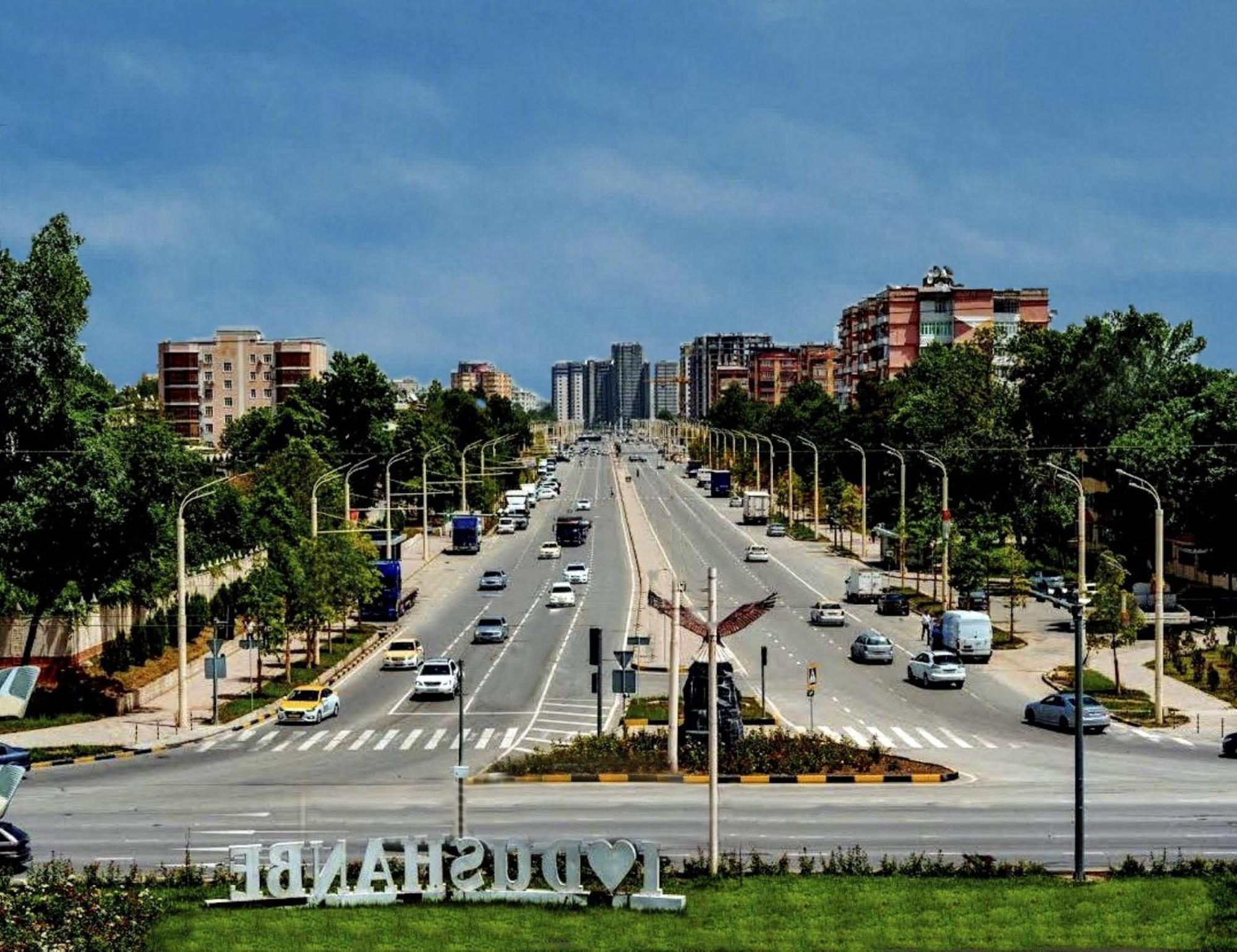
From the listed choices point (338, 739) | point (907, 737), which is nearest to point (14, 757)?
point (338, 739)

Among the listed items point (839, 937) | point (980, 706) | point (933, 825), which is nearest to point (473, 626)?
point (980, 706)

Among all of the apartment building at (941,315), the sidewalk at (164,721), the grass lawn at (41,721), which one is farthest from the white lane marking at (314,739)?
the apartment building at (941,315)

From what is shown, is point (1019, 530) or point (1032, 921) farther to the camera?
point (1019, 530)

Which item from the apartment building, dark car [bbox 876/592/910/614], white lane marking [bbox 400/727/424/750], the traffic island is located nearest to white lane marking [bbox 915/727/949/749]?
the traffic island

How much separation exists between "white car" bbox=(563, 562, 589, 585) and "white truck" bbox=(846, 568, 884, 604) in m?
18.7

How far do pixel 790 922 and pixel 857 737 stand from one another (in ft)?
92.4

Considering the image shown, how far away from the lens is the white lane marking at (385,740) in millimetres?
57125

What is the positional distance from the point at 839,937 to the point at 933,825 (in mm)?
11586

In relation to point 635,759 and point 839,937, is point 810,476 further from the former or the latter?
point 839,937

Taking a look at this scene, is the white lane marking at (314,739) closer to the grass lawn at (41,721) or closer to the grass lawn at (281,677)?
the grass lawn at (281,677)

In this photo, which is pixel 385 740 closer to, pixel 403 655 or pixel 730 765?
pixel 730 765

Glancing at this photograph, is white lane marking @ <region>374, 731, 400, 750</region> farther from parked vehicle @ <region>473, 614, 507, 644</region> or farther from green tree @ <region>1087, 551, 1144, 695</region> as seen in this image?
green tree @ <region>1087, 551, 1144, 695</region>

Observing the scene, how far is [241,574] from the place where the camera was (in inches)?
3804

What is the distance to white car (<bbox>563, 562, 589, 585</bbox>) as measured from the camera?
359 ft
